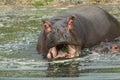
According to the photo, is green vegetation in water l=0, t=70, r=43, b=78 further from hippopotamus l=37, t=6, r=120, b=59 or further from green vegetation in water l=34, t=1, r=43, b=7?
green vegetation in water l=34, t=1, r=43, b=7

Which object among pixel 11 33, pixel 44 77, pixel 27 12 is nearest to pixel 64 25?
pixel 44 77

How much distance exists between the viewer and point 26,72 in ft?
23.0

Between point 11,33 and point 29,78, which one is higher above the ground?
point 29,78

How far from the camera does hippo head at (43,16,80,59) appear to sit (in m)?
7.78

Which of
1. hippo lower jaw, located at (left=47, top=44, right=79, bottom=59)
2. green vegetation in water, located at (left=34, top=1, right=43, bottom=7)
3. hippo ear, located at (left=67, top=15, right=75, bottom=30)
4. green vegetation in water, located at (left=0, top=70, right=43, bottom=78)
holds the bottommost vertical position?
green vegetation in water, located at (left=34, top=1, right=43, bottom=7)

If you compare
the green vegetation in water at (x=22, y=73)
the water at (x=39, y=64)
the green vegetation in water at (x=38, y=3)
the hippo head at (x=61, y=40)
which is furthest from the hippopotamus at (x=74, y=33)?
the green vegetation in water at (x=38, y=3)

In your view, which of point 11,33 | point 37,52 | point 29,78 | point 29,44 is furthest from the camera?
point 11,33

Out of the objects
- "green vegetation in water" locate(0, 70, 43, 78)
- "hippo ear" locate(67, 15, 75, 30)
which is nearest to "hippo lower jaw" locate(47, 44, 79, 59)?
"hippo ear" locate(67, 15, 75, 30)

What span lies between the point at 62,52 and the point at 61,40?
32 cm

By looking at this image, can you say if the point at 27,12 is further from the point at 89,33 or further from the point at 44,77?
the point at 44,77

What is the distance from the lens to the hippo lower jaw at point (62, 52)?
7934 millimetres

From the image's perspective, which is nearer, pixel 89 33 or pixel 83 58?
pixel 83 58

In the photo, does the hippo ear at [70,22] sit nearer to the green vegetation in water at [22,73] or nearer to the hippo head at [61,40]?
the hippo head at [61,40]

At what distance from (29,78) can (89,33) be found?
2901 mm
